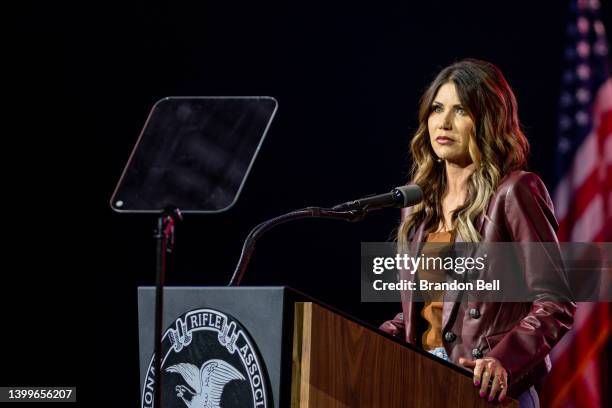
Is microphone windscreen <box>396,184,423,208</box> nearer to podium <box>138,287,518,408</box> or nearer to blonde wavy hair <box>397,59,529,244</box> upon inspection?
podium <box>138,287,518,408</box>

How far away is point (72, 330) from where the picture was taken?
384cm

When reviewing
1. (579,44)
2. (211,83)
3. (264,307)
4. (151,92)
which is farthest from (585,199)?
(264,307)

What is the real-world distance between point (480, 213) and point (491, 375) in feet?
2.25

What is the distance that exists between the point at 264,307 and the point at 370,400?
0.30 m

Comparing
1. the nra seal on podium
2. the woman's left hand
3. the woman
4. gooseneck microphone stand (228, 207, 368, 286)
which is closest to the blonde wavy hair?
the woman

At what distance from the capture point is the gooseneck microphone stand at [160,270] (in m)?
1.46

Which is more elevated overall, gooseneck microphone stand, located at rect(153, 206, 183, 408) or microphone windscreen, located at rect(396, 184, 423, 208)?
microphone windscreen, located at rect(396, 184, 423, 208)

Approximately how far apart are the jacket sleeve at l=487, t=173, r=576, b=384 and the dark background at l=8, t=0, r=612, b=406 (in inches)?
57.9

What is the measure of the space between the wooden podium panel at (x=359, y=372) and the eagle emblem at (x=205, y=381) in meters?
0.15

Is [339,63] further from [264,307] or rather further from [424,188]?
[264,307]

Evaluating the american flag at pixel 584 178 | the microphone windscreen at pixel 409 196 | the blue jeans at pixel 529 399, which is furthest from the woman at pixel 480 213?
the american flag at pixel 584 178

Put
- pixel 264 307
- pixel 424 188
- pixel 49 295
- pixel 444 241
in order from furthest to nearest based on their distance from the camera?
pixel 49 295
pixel 424 188
pixel 444 241
pixel 264 307

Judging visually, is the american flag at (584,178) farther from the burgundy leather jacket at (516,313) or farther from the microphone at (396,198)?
the microphone at (396,198)

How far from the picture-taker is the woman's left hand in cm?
184
